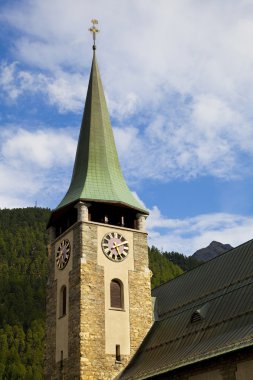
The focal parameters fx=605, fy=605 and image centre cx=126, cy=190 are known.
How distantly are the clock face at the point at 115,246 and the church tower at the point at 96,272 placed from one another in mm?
60

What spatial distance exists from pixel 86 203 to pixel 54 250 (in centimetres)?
439

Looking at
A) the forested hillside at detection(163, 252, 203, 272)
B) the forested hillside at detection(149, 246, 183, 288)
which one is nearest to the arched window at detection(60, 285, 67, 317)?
the forested hillside at detection(149, 246, 183, 288)

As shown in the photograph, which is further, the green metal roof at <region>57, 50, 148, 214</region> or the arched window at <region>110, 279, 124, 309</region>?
the green metal roof at <region>57, 50, 148, 214</region>

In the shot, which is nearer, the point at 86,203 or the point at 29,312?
the point at 86,203

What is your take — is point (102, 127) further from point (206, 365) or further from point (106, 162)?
point (206, 365)

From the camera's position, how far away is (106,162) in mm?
40625

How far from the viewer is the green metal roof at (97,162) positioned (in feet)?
126

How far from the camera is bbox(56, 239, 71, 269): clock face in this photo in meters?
37.1

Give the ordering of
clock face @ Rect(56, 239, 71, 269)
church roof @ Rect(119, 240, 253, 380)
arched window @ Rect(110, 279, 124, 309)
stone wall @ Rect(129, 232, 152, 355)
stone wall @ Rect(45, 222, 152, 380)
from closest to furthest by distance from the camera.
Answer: church roof @ Rect(119, 240, 253, 380) < stone wall @ Rect(45, 222, 152, 380) < stone wall @ Rect(129, 232, 152, 355) < arched window @ Rect(110, 279, 124, 309) < clock face @ Rect(56, 239, 71, 269)

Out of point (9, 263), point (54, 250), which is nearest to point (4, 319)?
point (9, 263)

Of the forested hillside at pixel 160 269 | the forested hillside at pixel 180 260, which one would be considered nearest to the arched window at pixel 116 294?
the forested hillside at pixel 160 269

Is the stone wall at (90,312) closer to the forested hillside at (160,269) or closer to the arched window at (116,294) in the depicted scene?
the arched window at (116,294)

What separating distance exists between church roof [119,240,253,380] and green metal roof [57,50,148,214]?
6.38 m

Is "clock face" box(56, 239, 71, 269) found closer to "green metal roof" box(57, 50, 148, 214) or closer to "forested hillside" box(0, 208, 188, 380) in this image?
"green metal roof" box(57, 50, 148, 214)
